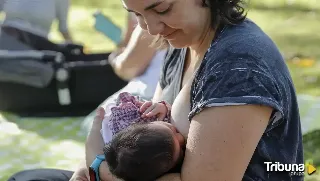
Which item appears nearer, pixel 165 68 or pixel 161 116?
pixel 161 116

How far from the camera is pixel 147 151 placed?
1.35 metres

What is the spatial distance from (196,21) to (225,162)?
34 centimetres

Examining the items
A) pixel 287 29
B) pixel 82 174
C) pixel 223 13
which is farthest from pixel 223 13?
pixel 287 29

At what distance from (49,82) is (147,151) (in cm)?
227

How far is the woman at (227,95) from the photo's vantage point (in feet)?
4.07

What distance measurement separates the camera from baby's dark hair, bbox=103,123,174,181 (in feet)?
4.42

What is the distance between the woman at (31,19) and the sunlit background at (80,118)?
1.65ft

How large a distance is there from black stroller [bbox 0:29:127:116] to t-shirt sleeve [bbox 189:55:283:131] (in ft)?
7.27

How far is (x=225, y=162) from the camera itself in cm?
126

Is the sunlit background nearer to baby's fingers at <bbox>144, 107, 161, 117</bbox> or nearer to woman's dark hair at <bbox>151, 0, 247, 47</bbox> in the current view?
woman's dark hair at <bbox>151, 0, 247, 47</bbox>

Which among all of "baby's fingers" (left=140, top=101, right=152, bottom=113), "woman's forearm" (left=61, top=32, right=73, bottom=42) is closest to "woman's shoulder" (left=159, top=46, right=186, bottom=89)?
"baby's fingers" (left=140, top=101, right=152, bottom=113)

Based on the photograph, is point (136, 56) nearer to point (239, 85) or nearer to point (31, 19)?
point (239, 85)

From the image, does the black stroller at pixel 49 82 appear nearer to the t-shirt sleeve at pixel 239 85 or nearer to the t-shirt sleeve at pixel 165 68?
the t-shirt sleeve at pixel 165 68

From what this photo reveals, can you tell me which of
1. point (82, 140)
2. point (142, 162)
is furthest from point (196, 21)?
point (82, 140)
